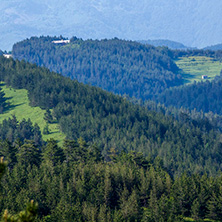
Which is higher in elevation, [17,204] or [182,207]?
[17,204]

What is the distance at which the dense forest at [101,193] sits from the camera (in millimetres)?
95125

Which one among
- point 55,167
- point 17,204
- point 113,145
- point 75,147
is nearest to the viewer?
point 17,204

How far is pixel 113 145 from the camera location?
199 meters

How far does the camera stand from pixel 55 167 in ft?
391

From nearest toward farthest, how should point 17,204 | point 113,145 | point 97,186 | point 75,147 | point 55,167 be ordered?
point 17,204 < point 97,186 < point 55,167 < point 75,147 < point 113,145

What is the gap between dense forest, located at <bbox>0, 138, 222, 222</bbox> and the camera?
95125 millimetres

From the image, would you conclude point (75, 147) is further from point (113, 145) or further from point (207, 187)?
point (113, 145)

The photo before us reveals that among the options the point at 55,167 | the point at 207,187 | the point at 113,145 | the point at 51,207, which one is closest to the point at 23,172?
the point at 55,167

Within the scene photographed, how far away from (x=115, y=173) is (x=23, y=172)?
74.7 feet

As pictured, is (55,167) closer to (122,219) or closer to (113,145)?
(122,219)

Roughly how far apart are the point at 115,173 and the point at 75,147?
92.5ft

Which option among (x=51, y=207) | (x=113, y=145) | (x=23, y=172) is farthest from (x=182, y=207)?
(x=113, y=145)

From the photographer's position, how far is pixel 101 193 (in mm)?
105938

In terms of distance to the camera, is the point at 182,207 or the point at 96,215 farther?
the point at 182,207
